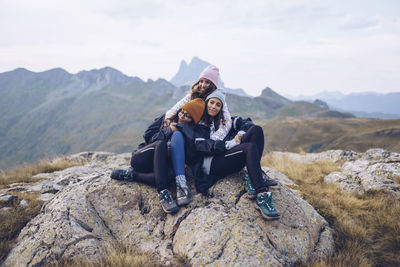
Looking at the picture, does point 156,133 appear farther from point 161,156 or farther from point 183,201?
point 183,201

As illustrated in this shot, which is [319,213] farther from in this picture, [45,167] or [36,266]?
[45,167]

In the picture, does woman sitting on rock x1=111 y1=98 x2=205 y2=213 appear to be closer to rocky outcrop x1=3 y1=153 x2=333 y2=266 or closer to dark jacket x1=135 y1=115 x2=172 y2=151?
dark jacket x1=135 y1=115 x2=172 y2=151

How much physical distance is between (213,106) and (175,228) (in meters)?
2.77

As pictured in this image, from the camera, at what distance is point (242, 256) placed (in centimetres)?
356

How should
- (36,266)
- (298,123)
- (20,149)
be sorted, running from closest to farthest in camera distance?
(36,266), (298,123), (20,149)

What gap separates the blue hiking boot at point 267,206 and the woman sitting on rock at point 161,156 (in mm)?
1368

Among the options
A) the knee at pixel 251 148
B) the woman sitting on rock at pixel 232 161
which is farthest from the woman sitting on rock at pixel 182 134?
the knee at pixel 251 148

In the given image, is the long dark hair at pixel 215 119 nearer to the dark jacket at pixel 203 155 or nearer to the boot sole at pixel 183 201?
the dark jacket at pixel 203 155

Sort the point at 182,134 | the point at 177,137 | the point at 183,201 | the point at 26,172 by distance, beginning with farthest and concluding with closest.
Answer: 1. the point at 26,172
2. the point at 182,134
3. the point at 177,137
4. the point at 183,201

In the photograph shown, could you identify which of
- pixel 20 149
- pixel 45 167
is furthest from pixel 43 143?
pixel 45 167

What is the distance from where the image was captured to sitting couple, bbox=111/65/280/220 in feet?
15.0

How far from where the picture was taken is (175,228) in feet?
14.2

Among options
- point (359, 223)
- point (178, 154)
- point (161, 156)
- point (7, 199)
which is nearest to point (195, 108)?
point (178, 154)

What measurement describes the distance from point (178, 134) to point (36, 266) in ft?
10.3
